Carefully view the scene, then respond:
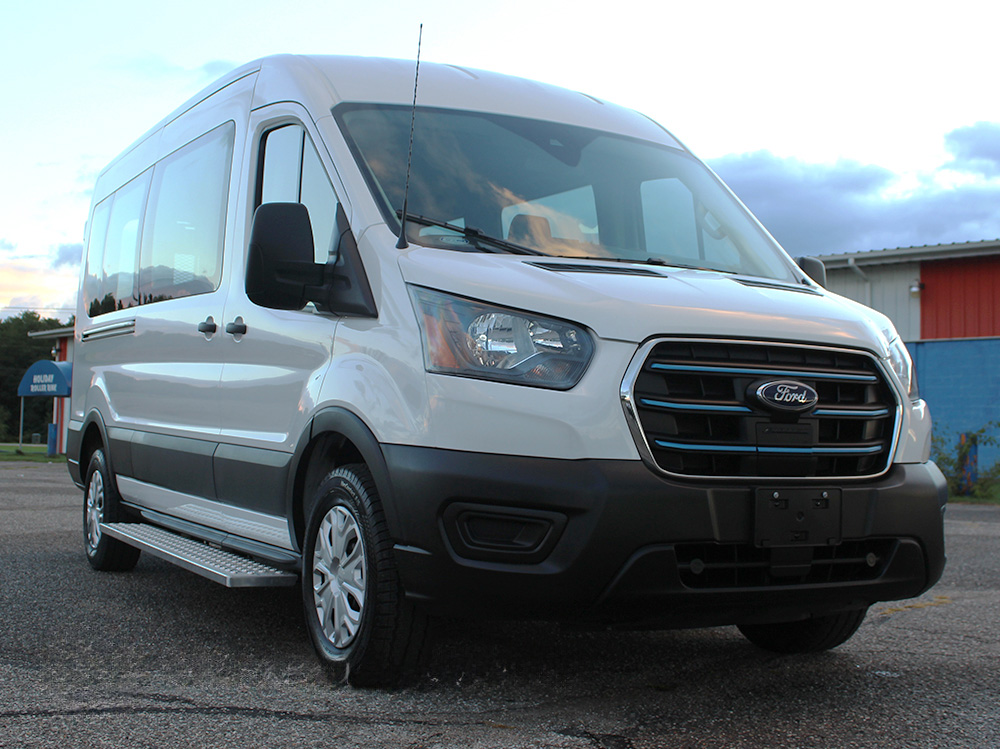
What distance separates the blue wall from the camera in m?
18.8

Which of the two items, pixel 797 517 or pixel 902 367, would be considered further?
pixel 902 367

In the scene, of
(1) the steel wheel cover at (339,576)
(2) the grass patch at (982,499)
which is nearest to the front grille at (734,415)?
(1) the steel wheel cover at (339,576)

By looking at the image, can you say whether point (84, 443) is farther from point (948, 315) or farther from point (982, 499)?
point (948, 315)

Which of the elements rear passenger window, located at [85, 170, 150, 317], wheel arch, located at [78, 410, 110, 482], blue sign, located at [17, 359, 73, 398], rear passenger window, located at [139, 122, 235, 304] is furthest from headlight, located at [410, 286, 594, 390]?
blue sign, located at [17, 359, 73, 398]

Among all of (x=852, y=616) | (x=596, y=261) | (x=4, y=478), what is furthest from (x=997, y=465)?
(x=4, y=478)

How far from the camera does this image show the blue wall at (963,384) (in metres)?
18.8

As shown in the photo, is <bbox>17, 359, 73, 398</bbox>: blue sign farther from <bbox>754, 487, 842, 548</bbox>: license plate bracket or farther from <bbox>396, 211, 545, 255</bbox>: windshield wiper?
<bbox>754, 487, 842, 548</bbox>: license plate bracket

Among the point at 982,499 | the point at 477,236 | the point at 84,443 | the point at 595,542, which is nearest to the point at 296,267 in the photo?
the point at 477,236

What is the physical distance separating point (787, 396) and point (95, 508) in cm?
508

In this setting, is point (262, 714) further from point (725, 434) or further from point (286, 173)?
point (286, 173)

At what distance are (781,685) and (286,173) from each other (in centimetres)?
291

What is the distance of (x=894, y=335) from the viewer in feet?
13.4

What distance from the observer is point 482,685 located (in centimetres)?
384

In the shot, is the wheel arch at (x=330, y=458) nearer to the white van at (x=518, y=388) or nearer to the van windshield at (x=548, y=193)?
the white van at (x=518, y=388)
